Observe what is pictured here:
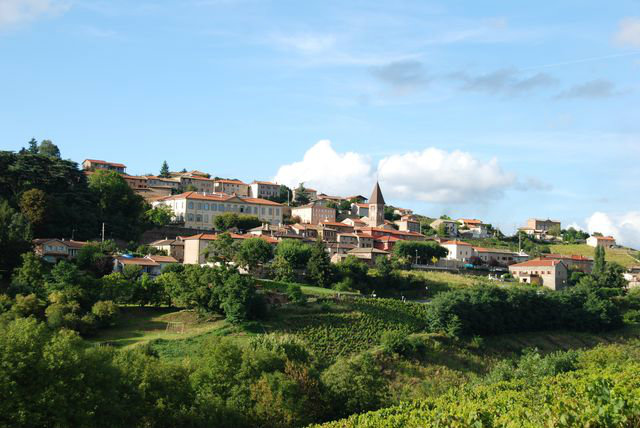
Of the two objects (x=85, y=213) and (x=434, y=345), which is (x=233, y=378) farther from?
(x=85, y=213)

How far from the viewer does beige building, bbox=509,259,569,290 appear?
287 feet

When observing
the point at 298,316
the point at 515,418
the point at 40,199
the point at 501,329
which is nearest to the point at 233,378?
the point at 515,418

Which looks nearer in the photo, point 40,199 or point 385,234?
point 40,199

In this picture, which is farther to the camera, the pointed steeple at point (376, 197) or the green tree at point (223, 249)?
the pointed steeple at point (376, 197)

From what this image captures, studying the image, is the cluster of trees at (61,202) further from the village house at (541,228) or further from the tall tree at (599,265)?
the village house at (541,228)

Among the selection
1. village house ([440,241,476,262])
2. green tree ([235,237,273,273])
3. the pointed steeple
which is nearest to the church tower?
the pointed steeple

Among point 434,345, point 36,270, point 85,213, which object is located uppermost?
point 85,213

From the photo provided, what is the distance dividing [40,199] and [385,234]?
49.2 m

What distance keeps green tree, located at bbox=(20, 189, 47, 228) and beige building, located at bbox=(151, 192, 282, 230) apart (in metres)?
25.3

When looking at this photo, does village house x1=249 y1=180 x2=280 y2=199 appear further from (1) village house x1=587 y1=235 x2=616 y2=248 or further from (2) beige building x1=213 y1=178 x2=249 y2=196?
(1) village house x1=587 y1=235 x2=616 y2=248

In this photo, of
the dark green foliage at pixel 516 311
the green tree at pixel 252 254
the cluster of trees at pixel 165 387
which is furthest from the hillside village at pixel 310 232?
the cluster of trees at pixel 165 387

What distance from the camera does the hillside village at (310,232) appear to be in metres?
75.5

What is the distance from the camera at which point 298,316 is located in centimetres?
5672

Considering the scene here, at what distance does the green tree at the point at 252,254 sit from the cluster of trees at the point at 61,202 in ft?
50.5
